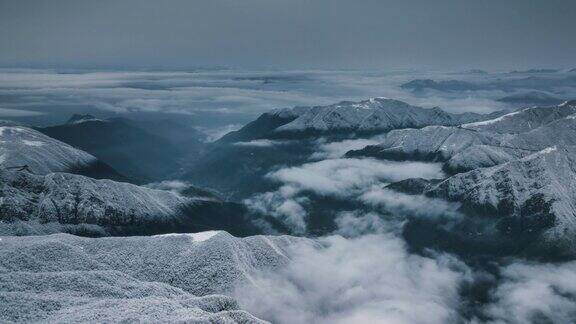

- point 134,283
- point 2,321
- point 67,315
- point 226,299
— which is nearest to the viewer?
point 2,321

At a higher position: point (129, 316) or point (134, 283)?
point (129, 316)

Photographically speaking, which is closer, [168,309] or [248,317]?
[168,309]

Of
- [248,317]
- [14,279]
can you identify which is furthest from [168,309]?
[14,279]

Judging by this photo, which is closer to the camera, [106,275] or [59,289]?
[59,289]

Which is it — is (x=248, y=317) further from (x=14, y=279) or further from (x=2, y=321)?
(x=14, y=279)

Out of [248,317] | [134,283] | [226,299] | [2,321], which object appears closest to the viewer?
[2,321]

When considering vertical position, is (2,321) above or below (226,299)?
above

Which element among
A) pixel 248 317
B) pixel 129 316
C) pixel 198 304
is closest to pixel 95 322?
pixel 129 316

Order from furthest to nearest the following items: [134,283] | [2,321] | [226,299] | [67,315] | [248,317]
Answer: [134,283]
[226,299]
[248,317]
[67,315]
[2,321]

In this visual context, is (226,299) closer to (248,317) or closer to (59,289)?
(248,317)
